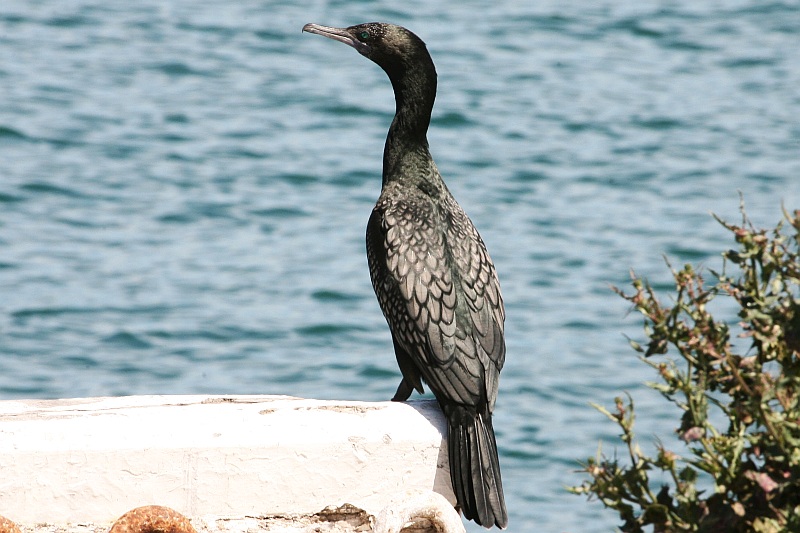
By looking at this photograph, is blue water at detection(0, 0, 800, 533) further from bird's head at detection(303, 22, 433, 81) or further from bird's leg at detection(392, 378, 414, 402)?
bird's head at detection(303, 22, 433, 81)


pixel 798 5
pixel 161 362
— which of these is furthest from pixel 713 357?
pixel 798 5

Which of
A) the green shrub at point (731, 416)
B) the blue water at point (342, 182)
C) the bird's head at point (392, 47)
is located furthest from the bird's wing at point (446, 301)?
the blue water at point (342, 182)

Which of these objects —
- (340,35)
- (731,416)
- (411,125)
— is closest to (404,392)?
(411,125)

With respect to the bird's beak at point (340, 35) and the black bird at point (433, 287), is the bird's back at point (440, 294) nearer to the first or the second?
the black bird at point (433, 287)

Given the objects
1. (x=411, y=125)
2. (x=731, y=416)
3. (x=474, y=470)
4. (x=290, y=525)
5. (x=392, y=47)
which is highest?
(x=392, y=47)

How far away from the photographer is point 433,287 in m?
4.14

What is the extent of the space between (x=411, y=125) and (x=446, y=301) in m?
0.91

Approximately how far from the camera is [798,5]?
1716 cm

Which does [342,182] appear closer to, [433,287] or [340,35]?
[340,35]

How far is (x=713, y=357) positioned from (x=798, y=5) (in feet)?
51.9

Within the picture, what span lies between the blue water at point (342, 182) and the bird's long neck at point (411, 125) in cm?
386

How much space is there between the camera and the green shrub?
7.78ft

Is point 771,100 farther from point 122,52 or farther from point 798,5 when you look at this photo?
point 122,52

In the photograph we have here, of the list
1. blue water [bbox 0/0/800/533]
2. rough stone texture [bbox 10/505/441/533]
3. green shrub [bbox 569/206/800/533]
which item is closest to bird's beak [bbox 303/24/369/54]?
rough stone texture [bbox 10/505/441/533]
